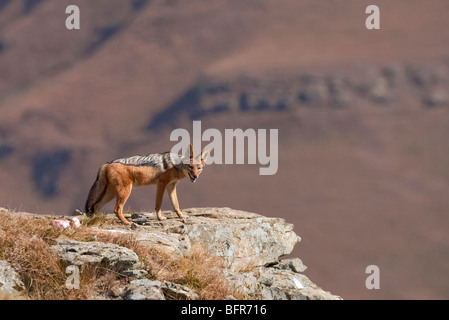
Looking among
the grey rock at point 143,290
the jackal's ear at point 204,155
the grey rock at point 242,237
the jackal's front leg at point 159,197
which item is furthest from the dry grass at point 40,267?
the jackal's ear at point 204,155

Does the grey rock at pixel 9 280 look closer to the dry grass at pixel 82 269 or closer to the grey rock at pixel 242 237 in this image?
the dry grass at pixel 82 269

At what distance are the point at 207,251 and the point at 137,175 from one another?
3.27 meters

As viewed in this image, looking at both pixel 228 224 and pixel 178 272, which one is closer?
pixel 178 272

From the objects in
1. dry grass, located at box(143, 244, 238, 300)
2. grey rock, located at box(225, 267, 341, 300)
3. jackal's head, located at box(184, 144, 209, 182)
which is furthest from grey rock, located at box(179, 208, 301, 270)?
dry grass, located at box(143, 244, 238, 300)

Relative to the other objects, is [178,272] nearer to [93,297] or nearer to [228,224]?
[93,297]

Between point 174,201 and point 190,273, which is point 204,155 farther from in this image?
point 190,273

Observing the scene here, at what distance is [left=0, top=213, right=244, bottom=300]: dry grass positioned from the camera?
43.8 feet

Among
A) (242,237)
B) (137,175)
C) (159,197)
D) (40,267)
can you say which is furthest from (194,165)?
(40,267)

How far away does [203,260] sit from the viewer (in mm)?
16406

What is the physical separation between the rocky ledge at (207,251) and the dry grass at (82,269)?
195 mm
